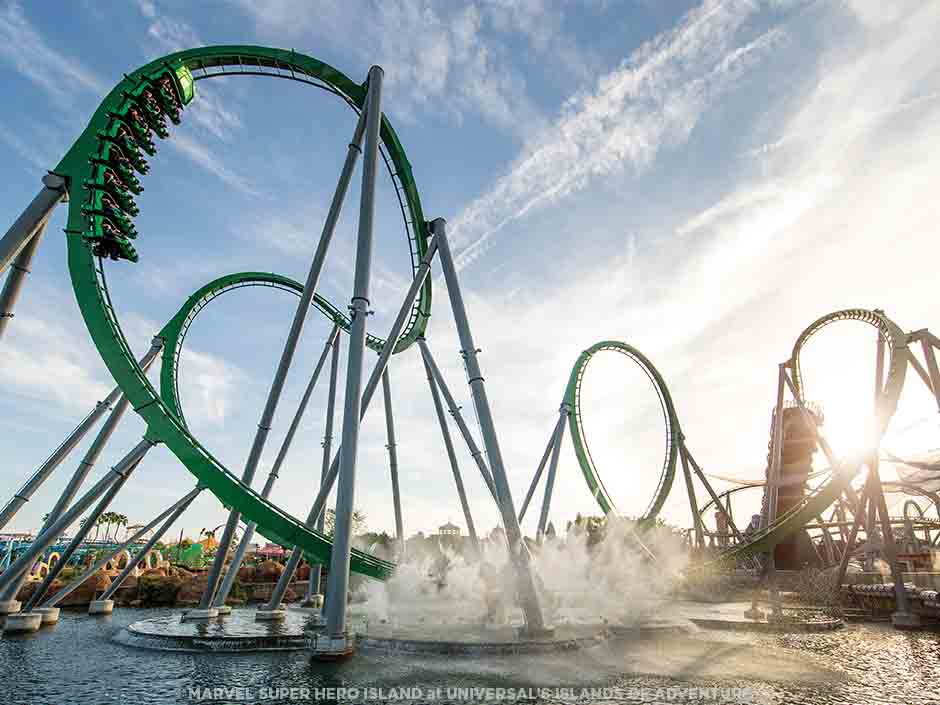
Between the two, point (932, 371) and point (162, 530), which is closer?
point (932, 371)

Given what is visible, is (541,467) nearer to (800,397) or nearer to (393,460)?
(393,460)

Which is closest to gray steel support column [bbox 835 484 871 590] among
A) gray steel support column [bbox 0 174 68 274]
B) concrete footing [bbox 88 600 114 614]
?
gray steel support column [bbox 0 174 68 274]

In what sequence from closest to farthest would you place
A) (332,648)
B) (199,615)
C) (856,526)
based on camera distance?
(332,648), (199,615), (856,526)

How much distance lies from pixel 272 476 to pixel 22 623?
8.16 metres

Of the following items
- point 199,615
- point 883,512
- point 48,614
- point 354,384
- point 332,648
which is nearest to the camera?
point 332,648

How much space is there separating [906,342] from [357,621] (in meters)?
22.3

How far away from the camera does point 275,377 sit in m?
16.8

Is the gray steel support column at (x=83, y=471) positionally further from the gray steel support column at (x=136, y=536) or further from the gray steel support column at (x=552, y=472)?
the gray steel support column at (x=552, y=472)

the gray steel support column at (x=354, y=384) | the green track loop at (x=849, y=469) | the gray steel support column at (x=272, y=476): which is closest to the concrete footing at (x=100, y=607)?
the gray steel support column at (x=272, y=476)

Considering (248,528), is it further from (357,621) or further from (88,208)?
(88,208)

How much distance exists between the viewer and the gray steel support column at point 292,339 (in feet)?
54.0

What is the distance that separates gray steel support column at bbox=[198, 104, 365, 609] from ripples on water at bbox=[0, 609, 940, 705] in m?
3.64

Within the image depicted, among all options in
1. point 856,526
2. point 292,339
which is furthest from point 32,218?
point 856,526

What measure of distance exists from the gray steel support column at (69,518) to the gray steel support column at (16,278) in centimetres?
711
